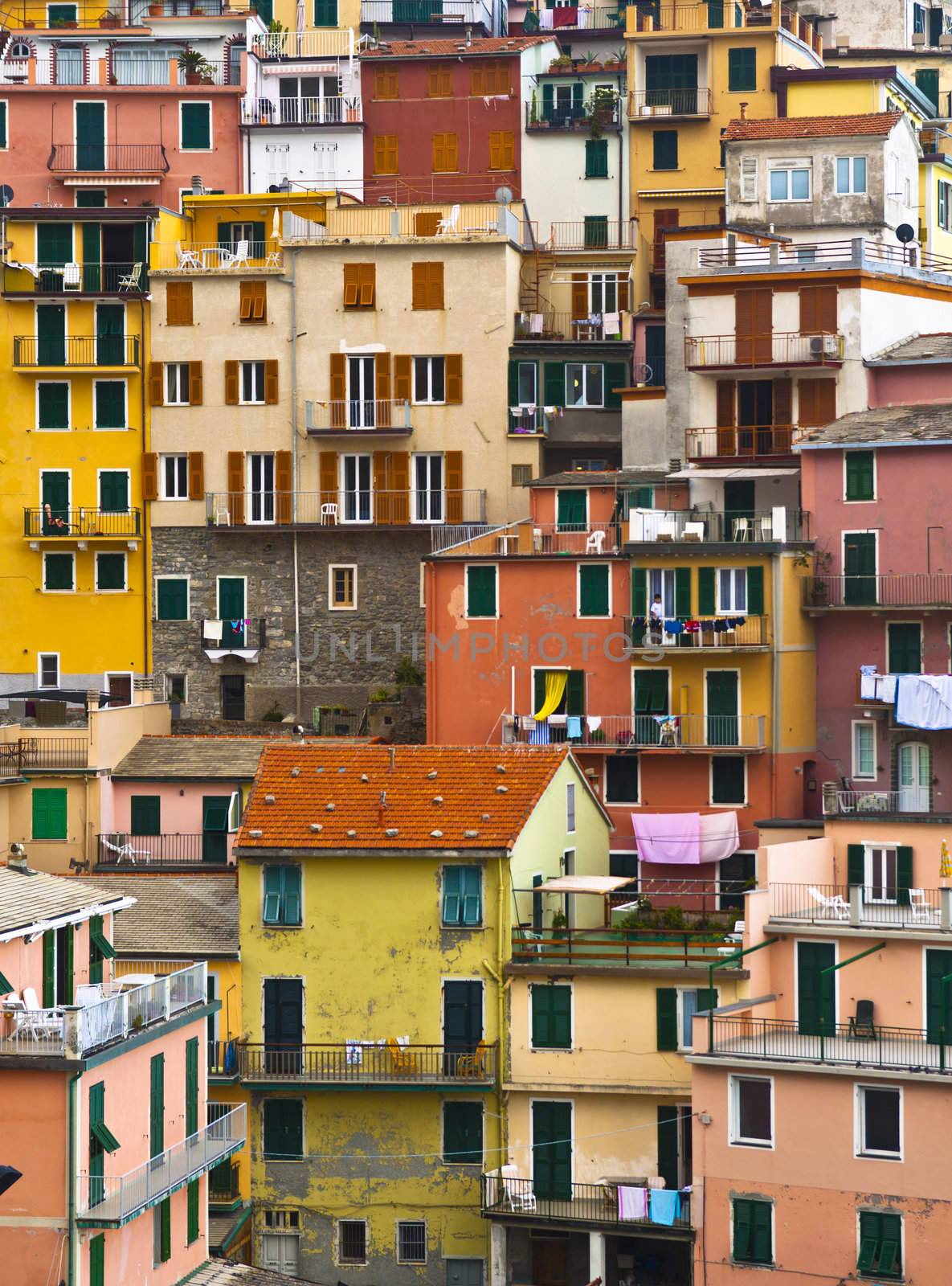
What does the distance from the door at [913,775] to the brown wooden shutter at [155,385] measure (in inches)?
1025

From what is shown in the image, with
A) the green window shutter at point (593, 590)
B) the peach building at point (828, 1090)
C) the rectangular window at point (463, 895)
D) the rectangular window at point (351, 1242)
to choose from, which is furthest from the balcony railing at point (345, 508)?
the rectangular window at point (351, 1242)

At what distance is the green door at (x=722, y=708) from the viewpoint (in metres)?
67.5

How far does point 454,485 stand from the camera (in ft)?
259

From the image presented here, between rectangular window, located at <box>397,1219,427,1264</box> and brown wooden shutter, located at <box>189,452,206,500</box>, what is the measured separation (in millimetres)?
28405

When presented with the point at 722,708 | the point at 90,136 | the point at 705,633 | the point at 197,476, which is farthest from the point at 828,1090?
the point at 90,136

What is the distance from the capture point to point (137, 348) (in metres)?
79.9

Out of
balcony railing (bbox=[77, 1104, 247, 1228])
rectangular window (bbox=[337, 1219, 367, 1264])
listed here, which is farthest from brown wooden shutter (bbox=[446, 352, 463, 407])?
balcony railing (bbox=[77, 1104, 247, 1228])

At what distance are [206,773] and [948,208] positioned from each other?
106 ft

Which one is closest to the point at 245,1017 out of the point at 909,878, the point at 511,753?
the point at 511,753

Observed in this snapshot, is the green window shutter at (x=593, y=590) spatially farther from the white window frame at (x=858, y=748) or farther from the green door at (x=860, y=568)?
the white window frame at (x=858, y=748)

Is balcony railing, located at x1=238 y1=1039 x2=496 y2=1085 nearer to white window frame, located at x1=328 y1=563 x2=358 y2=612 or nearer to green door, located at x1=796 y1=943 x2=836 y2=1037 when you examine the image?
green door, located at x1=796 y1=943 x2=836 y2=1037

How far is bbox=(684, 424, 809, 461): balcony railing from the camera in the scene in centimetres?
7300

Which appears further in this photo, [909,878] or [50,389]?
[50,389]

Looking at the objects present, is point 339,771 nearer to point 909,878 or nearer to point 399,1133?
point 399,1133
